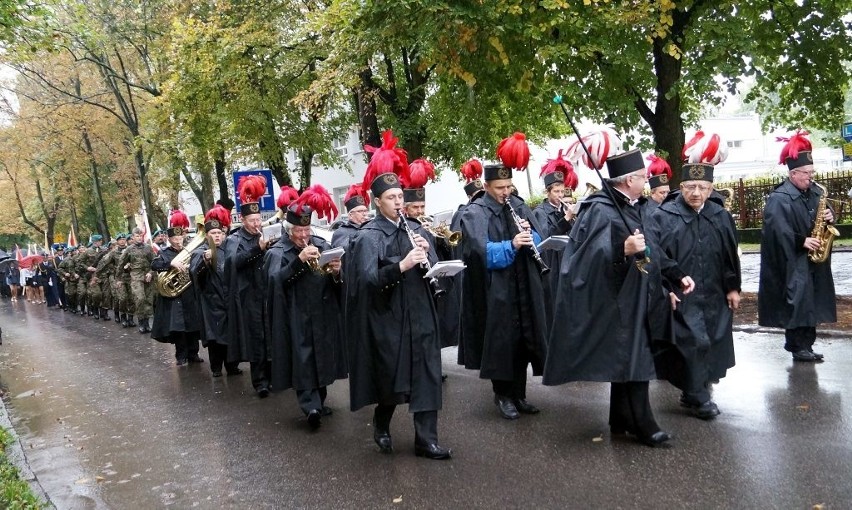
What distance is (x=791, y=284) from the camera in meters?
8.59

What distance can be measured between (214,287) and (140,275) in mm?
7828

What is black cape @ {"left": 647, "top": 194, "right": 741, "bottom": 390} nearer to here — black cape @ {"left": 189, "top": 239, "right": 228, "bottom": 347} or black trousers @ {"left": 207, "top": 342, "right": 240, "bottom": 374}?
black cape @ {"left": 189, "top": 239, "right": 228, "bottom": 347}

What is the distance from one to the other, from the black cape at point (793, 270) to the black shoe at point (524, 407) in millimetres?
2926

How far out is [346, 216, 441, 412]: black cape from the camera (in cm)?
629

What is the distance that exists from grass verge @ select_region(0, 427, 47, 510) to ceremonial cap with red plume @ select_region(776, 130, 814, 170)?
7388 millimetres

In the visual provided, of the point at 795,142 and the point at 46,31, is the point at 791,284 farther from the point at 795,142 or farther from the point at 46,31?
the point at 46,31

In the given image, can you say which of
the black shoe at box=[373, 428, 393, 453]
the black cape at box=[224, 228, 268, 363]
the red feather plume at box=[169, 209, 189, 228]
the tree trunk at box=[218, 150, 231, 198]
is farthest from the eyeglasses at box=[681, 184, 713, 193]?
the tree trunk at box=[218, 150, 231, 198]

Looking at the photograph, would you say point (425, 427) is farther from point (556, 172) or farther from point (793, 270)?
point (556, 172)

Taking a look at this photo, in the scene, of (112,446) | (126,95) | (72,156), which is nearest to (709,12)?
(112,446)

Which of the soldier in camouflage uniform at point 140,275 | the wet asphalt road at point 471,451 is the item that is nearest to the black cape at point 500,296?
the wet asphalt road at point 471,451

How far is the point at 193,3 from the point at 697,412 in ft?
67.2

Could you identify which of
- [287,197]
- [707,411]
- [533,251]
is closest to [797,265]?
[707,411]

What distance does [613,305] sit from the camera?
6.21m

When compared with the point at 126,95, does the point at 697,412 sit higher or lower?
lower
